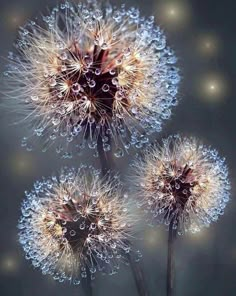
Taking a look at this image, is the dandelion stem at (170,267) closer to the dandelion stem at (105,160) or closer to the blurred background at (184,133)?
the blurred background at (184,133)

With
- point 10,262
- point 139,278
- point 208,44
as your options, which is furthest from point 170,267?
point 208,44

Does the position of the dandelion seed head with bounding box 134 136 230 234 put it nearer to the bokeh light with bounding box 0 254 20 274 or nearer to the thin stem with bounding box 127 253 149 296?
the thin stem with bounding box 127 253 149 296

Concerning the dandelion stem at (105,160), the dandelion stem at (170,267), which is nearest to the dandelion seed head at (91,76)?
the dandelion stem at (105,160)

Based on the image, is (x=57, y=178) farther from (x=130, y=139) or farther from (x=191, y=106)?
(x=191, y=106)

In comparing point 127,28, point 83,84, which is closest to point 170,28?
point 127,28

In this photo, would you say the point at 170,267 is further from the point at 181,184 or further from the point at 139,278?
the point at 181,184

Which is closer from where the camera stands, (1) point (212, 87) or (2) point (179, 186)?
(2) point (179, 186)
